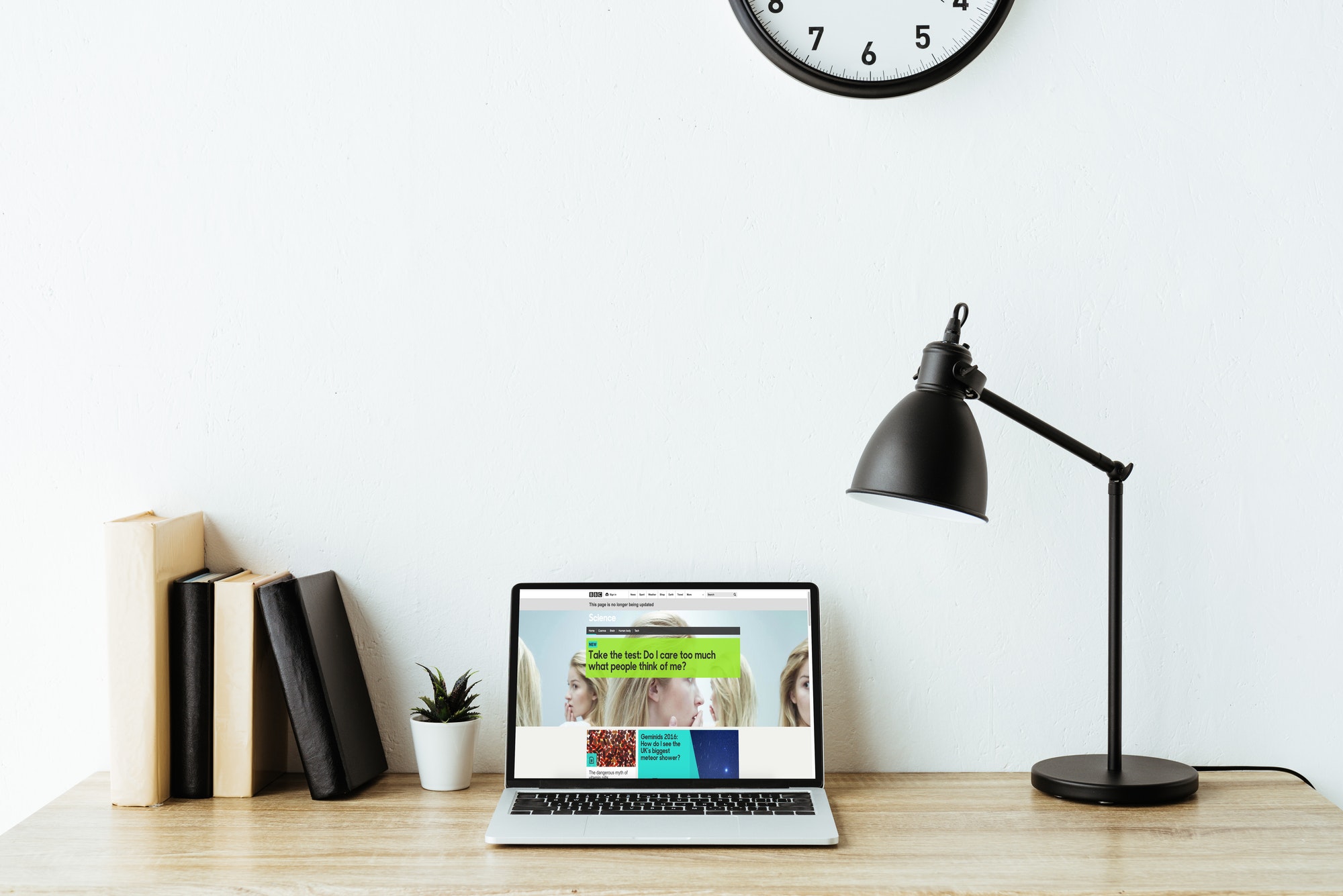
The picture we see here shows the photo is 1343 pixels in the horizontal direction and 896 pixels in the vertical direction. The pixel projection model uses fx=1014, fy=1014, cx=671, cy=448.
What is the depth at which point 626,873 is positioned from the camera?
34.9 inches

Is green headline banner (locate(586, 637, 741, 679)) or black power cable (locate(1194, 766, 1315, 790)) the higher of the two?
green headline banner (locate(586, 637, 741, 679))

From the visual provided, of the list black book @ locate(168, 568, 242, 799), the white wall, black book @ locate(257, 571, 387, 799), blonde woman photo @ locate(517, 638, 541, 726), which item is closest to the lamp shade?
the white wall

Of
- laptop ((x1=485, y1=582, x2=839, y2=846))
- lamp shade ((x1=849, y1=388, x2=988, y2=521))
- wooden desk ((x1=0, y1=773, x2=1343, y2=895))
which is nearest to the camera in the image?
wooden desk ((x1=0, y1=773, x2=1343, y2=895))

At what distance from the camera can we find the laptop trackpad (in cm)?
96

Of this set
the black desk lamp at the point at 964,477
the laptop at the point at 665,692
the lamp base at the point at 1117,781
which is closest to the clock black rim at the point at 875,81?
the black desk lamp at the point at 964,477

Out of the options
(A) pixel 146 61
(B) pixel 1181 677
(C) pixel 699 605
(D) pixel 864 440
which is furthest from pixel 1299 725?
(A) pixel 146 61

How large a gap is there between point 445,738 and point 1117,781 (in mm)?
725

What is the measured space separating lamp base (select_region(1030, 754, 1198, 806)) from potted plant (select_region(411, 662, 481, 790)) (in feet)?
2.08

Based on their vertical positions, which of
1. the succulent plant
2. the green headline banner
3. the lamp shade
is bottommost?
the succulent plant

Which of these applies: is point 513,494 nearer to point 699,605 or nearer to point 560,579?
point 560,579

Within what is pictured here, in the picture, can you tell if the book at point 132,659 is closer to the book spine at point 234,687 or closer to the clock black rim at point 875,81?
the book spine at point 234,687

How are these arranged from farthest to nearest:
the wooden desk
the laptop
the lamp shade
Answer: the laptop → the lamp shade → the wooden desk

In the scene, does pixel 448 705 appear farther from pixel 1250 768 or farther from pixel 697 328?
pixel 1250 768

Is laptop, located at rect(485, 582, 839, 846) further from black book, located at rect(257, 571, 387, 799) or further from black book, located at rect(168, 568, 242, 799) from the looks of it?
black book, located at rect(168, 568, 242, 799)
